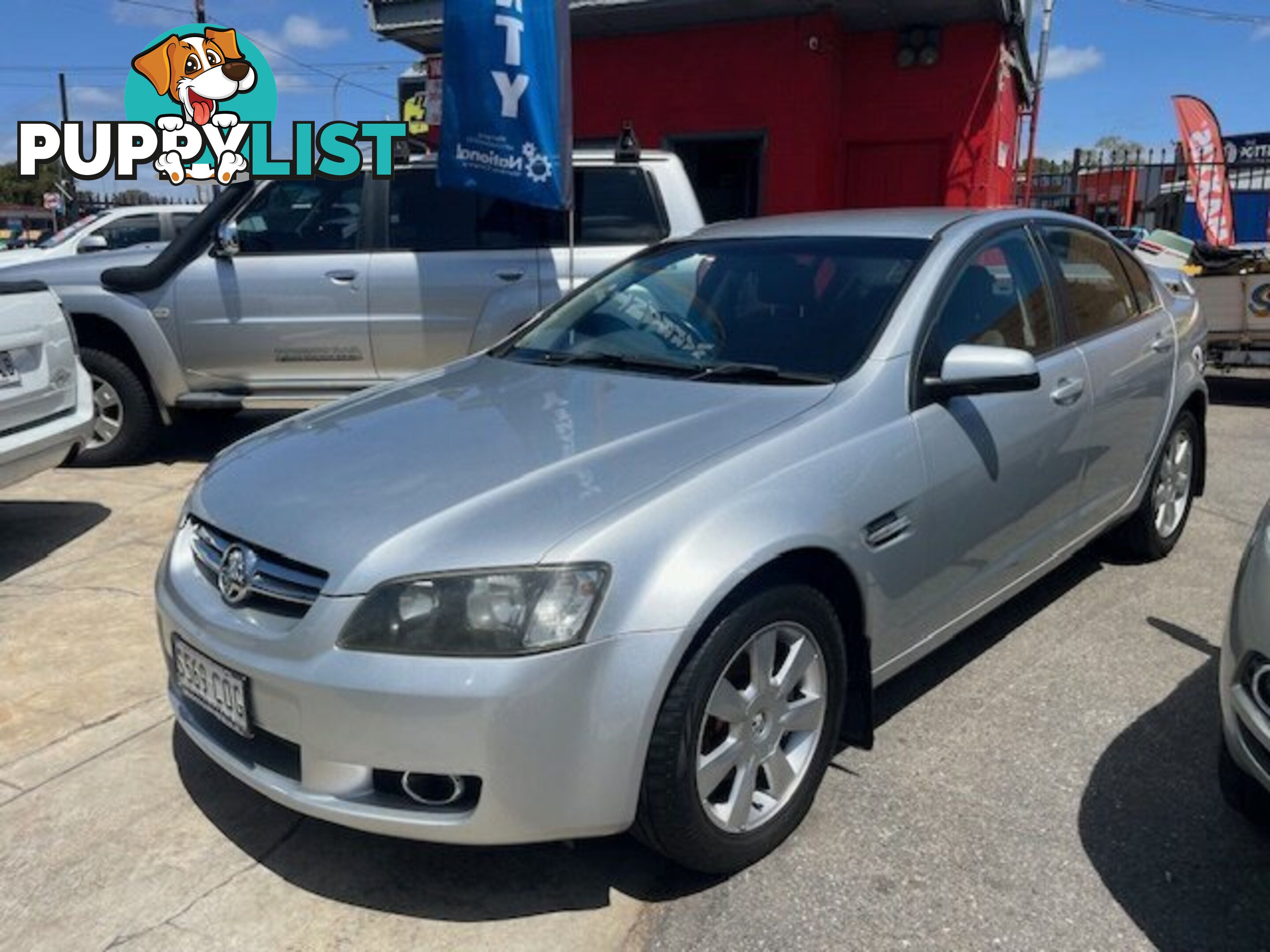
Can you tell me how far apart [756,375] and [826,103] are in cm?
823

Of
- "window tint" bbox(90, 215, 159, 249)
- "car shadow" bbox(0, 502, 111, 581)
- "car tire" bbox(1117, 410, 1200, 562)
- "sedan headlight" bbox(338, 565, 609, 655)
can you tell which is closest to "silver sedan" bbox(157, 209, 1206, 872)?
"sedan headlight" bbox(338, 565, 609, 655)

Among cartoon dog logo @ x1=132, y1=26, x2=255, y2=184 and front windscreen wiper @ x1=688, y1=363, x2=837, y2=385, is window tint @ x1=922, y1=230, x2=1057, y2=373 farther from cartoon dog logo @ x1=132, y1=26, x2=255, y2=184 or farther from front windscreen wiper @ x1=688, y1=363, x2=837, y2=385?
cartoon dog logo @ x1=132, y1=26, x2=255, y2=184

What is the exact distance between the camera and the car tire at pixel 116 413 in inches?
250

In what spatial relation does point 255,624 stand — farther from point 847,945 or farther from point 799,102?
point 799,102

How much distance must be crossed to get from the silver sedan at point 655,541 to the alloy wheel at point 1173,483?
95cm

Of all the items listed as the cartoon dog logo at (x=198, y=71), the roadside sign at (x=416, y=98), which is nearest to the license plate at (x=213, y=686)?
the roadside sign at (x=416, y=98)

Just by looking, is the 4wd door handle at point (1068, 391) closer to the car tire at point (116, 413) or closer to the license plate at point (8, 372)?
the license plate at point (8, 372)

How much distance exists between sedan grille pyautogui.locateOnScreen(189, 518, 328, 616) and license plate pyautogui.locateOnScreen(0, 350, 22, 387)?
2617 mm

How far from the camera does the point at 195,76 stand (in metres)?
17.0

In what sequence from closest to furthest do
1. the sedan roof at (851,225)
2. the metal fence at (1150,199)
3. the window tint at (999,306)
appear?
the window tint at (999,306) < the sedan roof at (851,225) < the metal fence at (1150,199)

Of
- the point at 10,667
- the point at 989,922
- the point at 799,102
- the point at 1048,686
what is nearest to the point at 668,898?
the point at 989,922

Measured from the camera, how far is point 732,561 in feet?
7.52

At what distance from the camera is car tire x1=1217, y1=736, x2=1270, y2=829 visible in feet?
8.38

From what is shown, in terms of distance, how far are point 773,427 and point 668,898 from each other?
1147 mm
